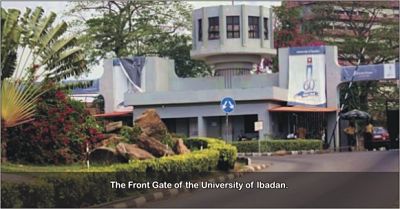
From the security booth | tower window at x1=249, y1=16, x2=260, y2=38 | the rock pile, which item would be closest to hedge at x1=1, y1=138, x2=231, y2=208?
the rock pile

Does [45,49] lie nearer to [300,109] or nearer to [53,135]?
[53,135]

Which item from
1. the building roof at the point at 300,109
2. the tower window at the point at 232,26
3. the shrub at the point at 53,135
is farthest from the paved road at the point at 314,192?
the tower window at the point at 232,26

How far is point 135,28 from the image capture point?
4331 cm

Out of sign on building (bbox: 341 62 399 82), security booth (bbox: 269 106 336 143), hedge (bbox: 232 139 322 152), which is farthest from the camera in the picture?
security booth (bbox: 269 106 336 143)

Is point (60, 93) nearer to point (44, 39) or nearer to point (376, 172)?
point (44, 39)

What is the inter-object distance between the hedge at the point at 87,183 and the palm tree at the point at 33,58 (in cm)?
391

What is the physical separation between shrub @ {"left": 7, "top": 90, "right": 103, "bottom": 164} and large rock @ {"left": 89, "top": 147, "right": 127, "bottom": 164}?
3.46ft

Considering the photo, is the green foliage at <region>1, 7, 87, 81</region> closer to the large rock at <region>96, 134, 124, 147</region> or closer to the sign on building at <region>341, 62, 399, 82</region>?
the large rock at <region>96, 134, 124, 147</region>

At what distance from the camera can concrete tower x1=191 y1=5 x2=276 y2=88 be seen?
3591 centimetres

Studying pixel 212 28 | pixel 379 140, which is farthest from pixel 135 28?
pixel 379 140

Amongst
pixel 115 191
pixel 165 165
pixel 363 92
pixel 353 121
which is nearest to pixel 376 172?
pixel 165 165

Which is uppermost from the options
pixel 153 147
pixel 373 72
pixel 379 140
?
pixel 373 72

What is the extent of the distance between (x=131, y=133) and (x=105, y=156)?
370 cm

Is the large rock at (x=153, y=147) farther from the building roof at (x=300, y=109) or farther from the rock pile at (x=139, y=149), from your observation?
the building roof at (x=300, y=109)
